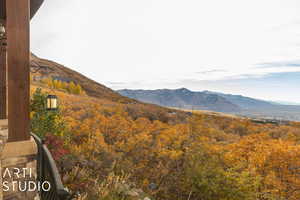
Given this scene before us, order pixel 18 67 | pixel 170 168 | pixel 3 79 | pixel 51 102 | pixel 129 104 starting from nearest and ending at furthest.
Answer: pixel 18 67, pixel 3 79, pixel 51 102, pixel 170 168, pixel 129 104

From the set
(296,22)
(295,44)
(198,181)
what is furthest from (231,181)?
(295,44)

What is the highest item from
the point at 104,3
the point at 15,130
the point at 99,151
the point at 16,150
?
the point at 104,3

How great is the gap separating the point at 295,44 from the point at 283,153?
9.71 metres

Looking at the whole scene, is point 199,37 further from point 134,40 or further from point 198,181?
point 198,181

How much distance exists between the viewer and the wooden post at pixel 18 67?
2.54 metres

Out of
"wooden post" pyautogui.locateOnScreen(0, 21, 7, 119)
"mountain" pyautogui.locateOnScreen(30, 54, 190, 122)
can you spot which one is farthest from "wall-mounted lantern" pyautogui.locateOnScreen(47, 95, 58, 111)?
"wooden post" pyautogui.locateOnScreen(0, 21, 7, 119)

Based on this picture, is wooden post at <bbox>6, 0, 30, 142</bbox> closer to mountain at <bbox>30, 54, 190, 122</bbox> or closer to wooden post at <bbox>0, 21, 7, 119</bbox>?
mountain at <bbox>30, 54, 190, 122</bbox>

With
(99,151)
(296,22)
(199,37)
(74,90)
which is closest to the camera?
(99,151)

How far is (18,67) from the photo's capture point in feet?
8.47

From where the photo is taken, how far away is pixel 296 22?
841cm

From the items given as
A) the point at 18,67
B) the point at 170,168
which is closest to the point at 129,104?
the point at 170,168

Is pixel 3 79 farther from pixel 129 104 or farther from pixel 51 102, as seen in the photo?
pixel 129 104

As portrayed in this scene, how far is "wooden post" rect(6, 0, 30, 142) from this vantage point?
8.32 feet

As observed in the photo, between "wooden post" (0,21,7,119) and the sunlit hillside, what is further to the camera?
"wooden post" (0,21,7,119)
